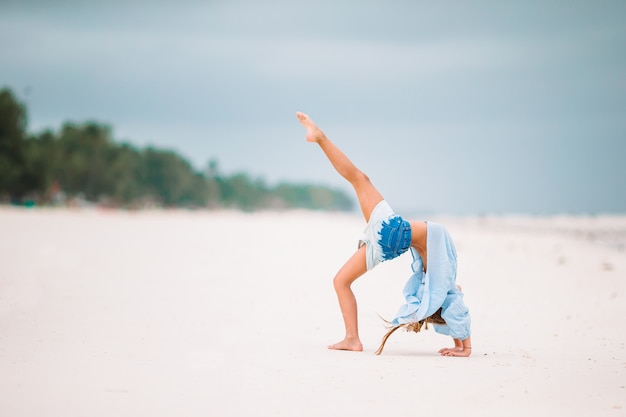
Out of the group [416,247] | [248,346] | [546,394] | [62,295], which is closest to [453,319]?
[416,247]

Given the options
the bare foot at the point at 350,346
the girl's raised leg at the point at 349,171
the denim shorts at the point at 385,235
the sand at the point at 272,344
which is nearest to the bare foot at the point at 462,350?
the sand at the point at 272,344

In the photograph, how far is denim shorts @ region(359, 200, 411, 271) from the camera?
6445 millimetres

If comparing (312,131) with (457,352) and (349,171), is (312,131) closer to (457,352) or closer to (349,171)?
(349,171)

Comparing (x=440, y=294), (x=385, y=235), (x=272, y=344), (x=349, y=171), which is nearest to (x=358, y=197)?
(x=349, y=171)

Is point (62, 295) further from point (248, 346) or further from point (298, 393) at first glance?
point (298, 393)

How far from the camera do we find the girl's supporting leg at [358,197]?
6.71m

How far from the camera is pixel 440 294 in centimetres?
651

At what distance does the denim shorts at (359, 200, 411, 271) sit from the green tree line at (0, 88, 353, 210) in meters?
56.7

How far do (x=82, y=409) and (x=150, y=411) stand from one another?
44cm

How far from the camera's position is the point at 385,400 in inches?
193

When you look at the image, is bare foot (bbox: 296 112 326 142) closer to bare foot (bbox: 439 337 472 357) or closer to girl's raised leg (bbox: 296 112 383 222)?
girl's raised leg (bbox: 296 112 383 222)

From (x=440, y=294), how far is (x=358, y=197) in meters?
1.21

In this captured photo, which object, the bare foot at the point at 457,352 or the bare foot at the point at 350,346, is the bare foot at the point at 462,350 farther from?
the bare foot at the point at 350,346

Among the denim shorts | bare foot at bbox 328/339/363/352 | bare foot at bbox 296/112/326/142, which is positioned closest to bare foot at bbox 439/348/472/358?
bare foot at bbox 328/339/363/352
